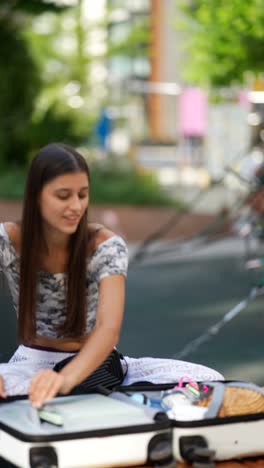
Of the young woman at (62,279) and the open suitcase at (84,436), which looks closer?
the open suitcase at (84,436)

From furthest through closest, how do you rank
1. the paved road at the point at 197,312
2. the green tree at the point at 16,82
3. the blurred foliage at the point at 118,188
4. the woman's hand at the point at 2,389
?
the green tree at the point at 16,82, the blurred foliage at the point at 118,188, the paved road at the point at 197,312, the woman's hand at the point at 2,389

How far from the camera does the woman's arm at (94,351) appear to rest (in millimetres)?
3762

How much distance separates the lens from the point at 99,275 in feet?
13.7

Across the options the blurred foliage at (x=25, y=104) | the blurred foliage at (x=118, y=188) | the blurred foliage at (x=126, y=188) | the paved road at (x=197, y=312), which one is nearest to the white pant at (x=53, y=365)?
the paved road at (x=197, y=312)

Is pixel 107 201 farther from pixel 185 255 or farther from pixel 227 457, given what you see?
pixel 227 457

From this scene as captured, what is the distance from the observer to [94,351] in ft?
13.0

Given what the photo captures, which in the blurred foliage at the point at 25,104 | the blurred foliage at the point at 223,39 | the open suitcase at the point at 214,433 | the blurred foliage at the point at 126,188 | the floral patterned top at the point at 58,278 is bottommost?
the blurred foliage at the point at 126,188

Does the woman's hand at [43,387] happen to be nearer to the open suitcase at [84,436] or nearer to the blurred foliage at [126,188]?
the open suitcase at [84,436]

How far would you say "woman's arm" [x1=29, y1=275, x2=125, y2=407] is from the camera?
12.3 ft

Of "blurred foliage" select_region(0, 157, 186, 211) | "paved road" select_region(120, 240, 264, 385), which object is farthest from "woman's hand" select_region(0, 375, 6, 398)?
"blurred foliage" select_region(0, 157, 186, 211)

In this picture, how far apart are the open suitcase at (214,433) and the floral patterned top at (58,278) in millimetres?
387

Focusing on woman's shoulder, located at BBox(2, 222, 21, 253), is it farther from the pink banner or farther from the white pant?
the pink banner

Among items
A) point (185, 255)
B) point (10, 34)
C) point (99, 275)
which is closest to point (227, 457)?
point (99, 275)

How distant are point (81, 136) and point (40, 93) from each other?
1.24 metres
